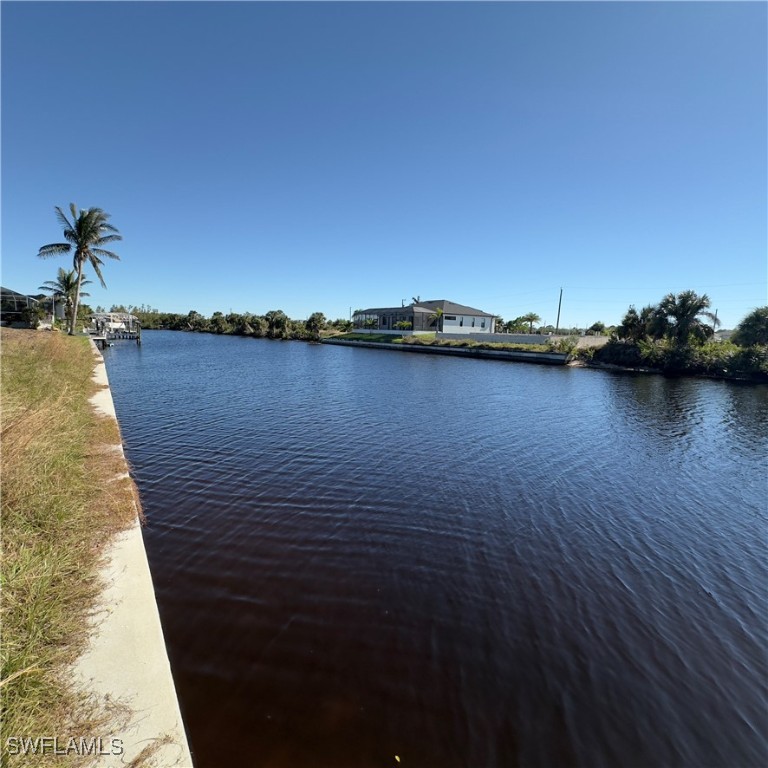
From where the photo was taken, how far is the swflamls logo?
8.13ft

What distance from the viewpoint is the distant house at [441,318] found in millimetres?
73125

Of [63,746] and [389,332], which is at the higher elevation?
[389,332]

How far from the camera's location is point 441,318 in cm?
7269

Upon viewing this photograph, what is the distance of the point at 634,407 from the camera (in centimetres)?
2217

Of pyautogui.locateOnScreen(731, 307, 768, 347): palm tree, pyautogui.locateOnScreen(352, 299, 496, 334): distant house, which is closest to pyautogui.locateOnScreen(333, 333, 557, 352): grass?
pyautogui.locateOnScreen(352, 299, 496, 334): distant house

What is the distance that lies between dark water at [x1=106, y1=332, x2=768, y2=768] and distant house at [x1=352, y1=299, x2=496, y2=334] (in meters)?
60.8

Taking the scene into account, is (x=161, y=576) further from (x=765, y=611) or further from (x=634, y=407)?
→ (x=634, y=407)

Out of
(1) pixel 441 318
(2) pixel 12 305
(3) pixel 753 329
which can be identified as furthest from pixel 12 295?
(3) pixel 753 329

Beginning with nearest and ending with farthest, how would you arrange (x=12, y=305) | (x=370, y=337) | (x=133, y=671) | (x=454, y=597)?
(x=133, y=671) < (x=454, y=597) < (x=12, y=305) < (x=370, y=337)

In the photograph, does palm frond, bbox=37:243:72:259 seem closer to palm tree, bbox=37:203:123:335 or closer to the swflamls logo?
palm tree, bbox=37:203:123:335

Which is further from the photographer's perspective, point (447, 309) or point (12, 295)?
point (447, 309)

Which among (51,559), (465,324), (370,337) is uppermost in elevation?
(465,324)

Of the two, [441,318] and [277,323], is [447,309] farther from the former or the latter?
[277,323]

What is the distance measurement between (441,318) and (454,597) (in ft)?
227
